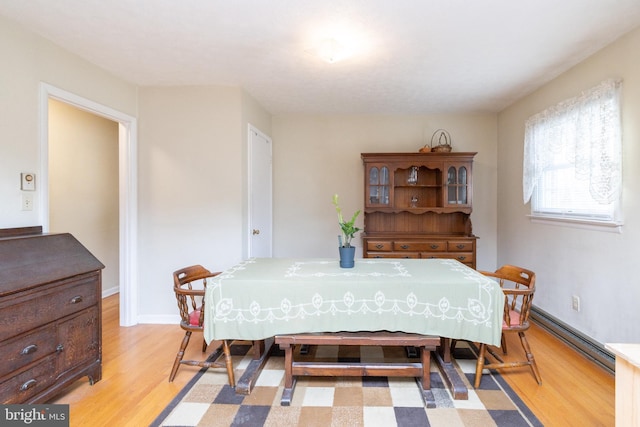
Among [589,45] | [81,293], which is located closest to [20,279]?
[81,293]

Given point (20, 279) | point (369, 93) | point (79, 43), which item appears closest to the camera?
point (20, 279)

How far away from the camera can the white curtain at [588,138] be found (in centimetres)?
251

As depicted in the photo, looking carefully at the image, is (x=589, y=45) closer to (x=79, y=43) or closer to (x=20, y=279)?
(x=79, y=43)

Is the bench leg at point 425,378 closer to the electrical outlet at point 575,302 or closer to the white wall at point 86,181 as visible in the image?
the electrical outlet at point 575,302

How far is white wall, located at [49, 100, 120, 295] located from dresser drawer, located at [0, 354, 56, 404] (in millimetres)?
2596

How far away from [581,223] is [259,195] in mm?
3186

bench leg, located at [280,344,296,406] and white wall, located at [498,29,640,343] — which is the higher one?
white wall, located at [498,29,640,343]

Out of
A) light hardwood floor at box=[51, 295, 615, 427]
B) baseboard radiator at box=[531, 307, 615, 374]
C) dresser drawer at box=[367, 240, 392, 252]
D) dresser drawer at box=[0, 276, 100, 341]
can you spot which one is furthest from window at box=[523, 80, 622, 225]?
dresser drawer at box=[0, 276, 100, 341]

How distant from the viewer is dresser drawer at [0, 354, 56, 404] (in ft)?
5.84

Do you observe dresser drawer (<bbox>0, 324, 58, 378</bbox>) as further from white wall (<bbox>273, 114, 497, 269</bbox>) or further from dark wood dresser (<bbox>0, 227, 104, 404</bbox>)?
white wall (<bbox>273, 114, 497, 269</bbox>)

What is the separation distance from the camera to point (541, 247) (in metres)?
3.52

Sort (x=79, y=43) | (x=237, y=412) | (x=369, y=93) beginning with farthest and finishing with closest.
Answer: (x=369, y=93)
(x=79, y=43)
(x=237, y=412)

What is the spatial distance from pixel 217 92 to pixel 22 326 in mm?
2508

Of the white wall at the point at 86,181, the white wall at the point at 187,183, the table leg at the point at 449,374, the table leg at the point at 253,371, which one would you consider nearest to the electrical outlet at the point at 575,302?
the table leg at the point at 449,374
